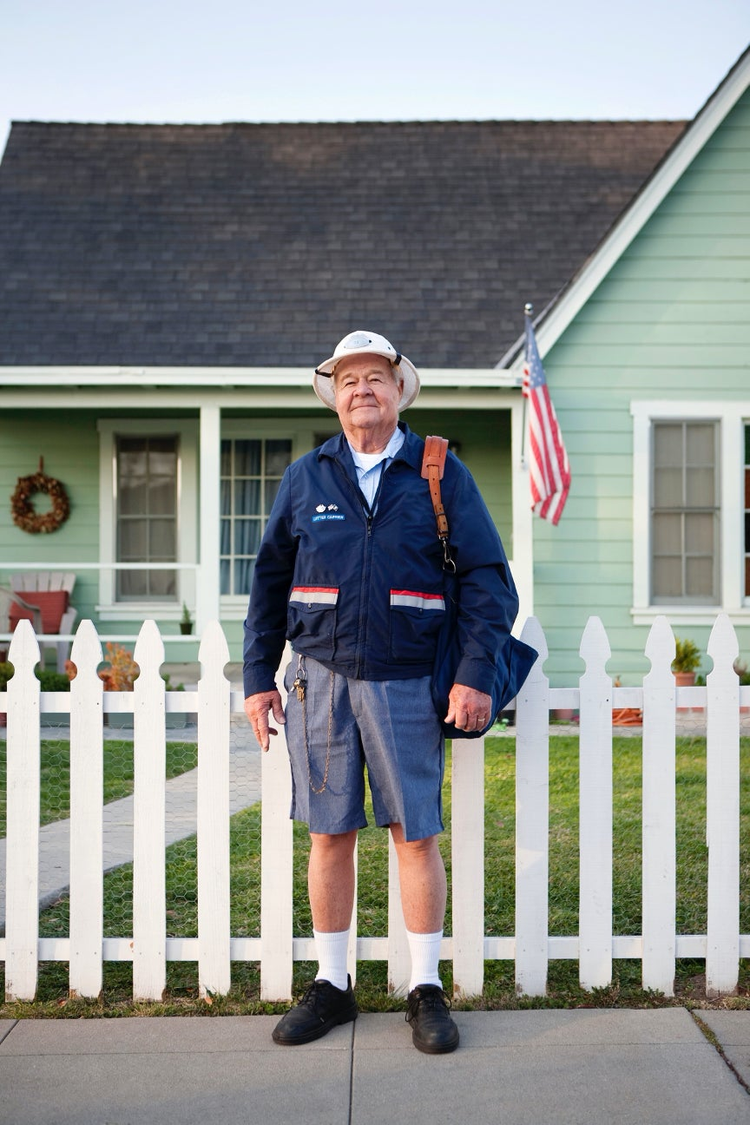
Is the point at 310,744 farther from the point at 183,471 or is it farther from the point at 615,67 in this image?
the point at 615,67

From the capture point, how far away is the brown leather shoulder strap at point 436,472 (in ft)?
10.3

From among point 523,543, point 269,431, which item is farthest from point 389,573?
point 269,431

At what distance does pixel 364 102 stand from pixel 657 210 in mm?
13727

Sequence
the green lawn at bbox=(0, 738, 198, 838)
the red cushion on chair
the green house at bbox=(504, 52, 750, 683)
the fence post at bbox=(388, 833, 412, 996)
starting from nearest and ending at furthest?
the fence post at bbox=(388, 833, 412, 996), the green lawn at bbox=(0, 738, 198, 838), the green house at bbox=(504, 52, 750, 683), the red cushion on chair

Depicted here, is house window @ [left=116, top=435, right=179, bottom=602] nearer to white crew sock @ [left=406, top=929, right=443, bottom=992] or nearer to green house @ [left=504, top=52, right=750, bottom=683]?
green house @ [left=504, top=52, right=750, bottom=683]

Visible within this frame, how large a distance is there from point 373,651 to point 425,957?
934mm

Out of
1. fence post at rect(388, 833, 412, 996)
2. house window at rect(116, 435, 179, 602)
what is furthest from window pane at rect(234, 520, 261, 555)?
fence post at rect(388, 833, 412, 996)

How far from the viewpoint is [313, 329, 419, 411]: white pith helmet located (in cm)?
321

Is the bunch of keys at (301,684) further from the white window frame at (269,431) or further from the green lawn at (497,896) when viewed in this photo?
the white window frame at (269,431)

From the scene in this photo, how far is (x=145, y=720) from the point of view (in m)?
3.45

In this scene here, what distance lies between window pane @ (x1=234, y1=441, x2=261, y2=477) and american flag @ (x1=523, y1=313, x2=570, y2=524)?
394cm

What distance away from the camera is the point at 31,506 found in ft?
38.2

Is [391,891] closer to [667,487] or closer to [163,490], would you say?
[667,487]

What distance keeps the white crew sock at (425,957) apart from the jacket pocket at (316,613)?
0.90m
